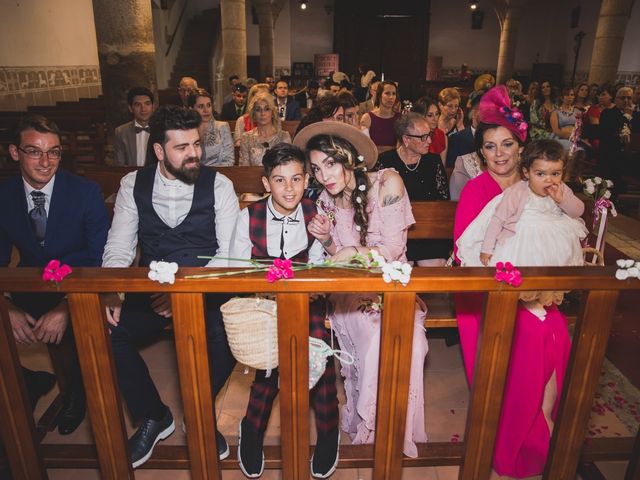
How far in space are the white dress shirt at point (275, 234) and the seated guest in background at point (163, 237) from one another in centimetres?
13

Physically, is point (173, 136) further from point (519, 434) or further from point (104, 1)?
point (104, 1)

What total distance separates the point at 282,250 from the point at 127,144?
2865mm

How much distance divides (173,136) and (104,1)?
3.72 meters


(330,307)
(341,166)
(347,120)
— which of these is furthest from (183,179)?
(347,120)

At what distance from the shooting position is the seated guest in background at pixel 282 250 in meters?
2.33

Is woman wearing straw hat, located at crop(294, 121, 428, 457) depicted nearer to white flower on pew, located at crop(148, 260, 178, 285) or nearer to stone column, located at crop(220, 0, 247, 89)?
white flower on pew, located at crop(148, 260, 178, 285)

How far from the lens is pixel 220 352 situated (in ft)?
8.34

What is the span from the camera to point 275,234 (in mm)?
2557

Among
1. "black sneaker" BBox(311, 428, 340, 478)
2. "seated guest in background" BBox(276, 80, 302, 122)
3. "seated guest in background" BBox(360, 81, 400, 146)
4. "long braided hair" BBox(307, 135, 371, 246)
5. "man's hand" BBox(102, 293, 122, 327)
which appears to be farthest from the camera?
"seated guest in background" BBox(276, 80, 302, 122)

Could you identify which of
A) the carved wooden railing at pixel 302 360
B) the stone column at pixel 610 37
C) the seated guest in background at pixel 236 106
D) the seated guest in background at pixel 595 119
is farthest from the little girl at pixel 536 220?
the stone column at pixel 610 37

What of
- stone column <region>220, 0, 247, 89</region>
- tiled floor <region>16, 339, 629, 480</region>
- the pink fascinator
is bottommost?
tiled floor <region>16, 339, 629, 480</region>

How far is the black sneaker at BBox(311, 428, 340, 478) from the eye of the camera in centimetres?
229

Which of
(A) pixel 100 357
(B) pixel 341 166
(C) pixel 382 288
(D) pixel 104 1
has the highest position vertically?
(D) pixel 104 1

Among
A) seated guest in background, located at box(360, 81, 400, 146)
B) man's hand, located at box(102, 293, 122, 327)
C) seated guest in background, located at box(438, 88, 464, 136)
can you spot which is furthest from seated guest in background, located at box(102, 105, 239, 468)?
seated guest in background, located at box(438, 88, 464, 136)
